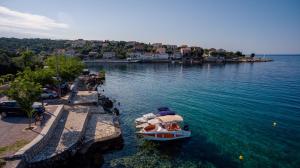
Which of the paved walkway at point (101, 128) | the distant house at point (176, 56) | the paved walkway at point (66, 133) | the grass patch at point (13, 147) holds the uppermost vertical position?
the distant house at point (176, 56)

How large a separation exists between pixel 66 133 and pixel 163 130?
420 inches

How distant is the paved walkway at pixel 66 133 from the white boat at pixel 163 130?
7.29m

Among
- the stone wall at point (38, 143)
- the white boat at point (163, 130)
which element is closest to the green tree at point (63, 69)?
the stone wall at point (38, 143)

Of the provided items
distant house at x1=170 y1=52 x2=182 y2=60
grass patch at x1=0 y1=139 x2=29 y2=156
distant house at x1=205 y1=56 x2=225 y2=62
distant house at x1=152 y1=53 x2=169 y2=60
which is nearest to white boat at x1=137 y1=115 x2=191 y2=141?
grass patch at x1=0 y1=139 x2=29 y2=156

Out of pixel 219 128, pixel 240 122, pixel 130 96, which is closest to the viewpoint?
pixel 219 128

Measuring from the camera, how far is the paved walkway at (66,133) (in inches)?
755

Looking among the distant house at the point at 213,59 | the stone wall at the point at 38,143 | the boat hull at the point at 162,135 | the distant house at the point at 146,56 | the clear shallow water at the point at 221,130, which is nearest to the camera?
the stone wall at the point at 38,143

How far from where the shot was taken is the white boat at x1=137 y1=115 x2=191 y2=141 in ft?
85.1

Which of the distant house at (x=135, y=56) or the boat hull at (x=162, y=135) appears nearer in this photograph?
the boat hull at (x=162, y=135)

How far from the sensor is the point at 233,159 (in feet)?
72.8

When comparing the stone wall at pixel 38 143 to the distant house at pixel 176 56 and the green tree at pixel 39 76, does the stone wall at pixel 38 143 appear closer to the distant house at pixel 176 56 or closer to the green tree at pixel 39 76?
the green tree at pixel 39 76

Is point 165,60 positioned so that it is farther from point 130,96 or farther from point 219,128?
point 219,128

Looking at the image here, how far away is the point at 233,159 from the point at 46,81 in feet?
90.5

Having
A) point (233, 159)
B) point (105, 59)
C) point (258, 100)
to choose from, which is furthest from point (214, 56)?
point (233, 159)
